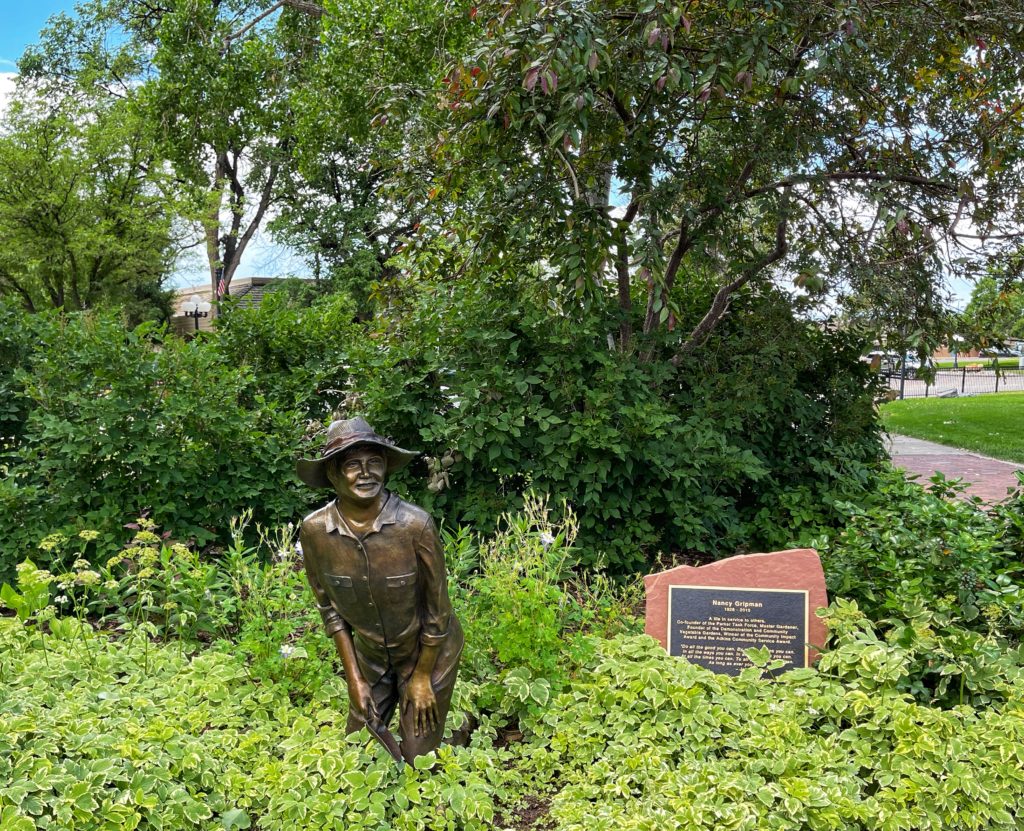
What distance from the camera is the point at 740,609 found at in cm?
457

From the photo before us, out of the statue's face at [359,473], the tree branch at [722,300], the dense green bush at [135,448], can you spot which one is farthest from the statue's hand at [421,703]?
the tree branch at [722,300]

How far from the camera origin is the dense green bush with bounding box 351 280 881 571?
5.76 metres

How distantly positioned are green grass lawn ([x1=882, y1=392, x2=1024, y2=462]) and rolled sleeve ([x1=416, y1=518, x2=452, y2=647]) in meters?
12.9

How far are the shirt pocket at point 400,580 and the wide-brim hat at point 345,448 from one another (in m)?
0.40

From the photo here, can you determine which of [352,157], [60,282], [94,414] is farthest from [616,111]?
[60,282]

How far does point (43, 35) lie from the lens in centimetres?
1978

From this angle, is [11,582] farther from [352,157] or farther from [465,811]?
[352,157]

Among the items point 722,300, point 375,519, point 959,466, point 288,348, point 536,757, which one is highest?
point 722,300

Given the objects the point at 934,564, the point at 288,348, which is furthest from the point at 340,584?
the point at 288,348

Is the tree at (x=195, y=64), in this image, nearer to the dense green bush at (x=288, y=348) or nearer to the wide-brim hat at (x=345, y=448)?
the dense green bush at (x=288, y=348)

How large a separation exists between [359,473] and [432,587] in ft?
1.75

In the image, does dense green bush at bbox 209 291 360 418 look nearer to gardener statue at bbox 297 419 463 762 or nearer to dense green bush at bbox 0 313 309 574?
dense green bush at bbox 0 313 309 574

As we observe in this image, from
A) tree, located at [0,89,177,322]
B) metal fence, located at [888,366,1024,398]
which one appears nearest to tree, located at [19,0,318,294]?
tree, located at [0,89,177,322]

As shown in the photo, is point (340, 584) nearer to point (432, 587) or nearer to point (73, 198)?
point (432, 587)
